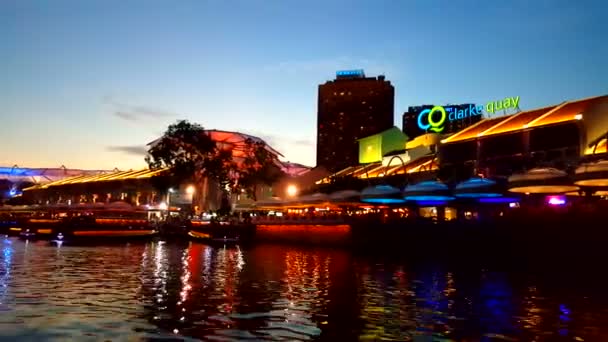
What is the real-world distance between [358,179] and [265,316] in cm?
5517

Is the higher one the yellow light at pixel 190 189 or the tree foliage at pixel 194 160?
the tree foliage at pixel 194 160

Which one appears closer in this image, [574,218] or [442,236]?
[574,218]

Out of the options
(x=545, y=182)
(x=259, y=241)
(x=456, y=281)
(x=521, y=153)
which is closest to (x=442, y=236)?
(x=545, y=182)

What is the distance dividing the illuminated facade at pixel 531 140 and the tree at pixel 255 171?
26.5 metres

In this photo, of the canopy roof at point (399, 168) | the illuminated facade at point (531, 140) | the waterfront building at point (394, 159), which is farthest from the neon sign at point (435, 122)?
the illuminated facade at point (531, 140)

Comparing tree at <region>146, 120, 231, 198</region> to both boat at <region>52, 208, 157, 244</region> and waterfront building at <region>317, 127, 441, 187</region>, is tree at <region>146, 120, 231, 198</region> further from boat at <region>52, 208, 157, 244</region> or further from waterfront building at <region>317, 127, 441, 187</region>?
waterfront building at <region>317, 127, 441, 187</region>

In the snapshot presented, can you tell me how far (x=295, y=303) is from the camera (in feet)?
60.6

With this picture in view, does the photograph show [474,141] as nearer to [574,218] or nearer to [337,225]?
[337,225]

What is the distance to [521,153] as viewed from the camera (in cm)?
5522

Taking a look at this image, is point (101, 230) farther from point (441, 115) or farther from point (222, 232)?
point (441, 115)

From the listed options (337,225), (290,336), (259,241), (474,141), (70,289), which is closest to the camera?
(290,336)

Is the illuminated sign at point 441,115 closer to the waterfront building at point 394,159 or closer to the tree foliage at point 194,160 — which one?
the waterfront building at point 394,159

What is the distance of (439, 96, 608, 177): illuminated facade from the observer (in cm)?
4943

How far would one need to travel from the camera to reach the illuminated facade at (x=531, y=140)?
162ft
